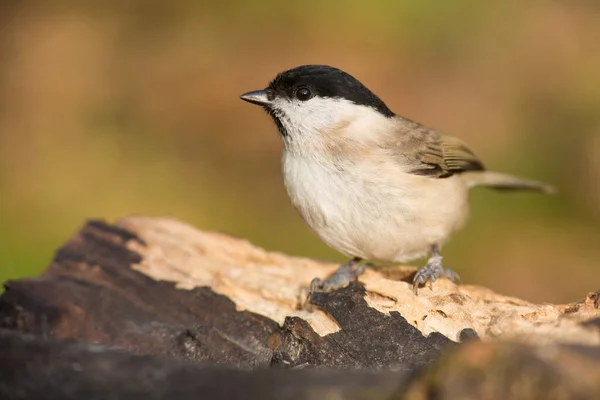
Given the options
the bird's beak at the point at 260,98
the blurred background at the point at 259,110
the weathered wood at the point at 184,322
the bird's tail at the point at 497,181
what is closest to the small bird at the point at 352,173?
the bird's beak at the point at 260,98

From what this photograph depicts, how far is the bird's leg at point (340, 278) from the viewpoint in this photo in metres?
4.28

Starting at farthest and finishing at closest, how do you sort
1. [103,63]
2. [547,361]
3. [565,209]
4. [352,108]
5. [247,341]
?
[103,63]
[565,209]
[352,108]
[247,341]
[547,361]

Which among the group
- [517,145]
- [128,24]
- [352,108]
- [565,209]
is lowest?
[565,209]

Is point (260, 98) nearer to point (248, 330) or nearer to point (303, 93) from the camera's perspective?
point (303, 93)

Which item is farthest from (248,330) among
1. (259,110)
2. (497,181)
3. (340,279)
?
(259,110)

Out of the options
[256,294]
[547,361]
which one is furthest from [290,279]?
[547,361]

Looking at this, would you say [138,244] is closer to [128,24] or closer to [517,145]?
[517,145]

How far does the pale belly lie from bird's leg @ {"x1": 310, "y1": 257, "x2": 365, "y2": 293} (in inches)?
6.0

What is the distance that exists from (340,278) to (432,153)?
94 centimetres

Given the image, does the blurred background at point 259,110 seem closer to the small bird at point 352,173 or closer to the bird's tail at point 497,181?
the bird's tail at point 497,181

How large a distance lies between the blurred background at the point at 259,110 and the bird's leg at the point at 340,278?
252cm

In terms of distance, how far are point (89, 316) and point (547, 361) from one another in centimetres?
251

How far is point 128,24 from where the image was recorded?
9.83 metres

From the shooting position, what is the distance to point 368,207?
13.2 ft
